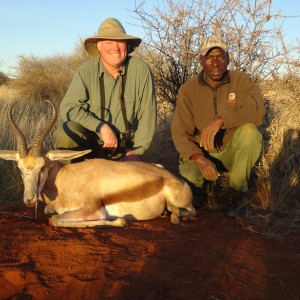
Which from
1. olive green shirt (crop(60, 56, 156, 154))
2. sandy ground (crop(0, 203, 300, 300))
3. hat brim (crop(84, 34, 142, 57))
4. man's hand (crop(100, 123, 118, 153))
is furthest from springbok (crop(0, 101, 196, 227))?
hat brim (crop(84, 34, 142, 57))

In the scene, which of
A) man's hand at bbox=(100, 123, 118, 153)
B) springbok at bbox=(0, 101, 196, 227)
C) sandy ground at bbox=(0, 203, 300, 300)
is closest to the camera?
sandy ground at bbox=(0, 203, 300, 300)

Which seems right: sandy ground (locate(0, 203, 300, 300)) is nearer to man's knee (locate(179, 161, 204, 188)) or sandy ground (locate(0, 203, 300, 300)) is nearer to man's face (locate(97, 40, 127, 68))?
man's knee (locate(179, 161, 204, 188))

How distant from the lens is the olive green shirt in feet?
17.1

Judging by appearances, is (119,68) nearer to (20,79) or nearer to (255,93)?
(255,93)

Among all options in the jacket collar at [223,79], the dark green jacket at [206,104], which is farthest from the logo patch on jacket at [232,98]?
the jacket collar at [223,79]

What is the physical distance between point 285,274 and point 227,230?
3.47ft

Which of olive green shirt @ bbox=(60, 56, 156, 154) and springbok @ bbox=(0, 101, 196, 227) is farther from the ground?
olive green shirt @ bbox=(60, 56, 156, 154)

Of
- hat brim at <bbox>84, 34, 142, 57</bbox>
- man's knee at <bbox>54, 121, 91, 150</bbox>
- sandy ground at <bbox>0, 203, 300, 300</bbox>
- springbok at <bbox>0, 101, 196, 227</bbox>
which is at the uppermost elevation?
hat brim at <bbox>84, 34, 142, 57</bbox>

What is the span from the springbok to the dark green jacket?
0.72 m

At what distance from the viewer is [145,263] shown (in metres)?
2.97

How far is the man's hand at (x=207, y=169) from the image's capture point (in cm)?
458

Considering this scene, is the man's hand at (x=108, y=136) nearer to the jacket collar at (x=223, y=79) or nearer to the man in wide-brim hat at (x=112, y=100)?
the man in wide-brim hat at (x=112, y=100)

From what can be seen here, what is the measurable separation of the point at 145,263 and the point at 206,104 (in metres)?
2.60

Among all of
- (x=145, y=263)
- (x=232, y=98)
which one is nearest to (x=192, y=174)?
(x=232, y=98)
